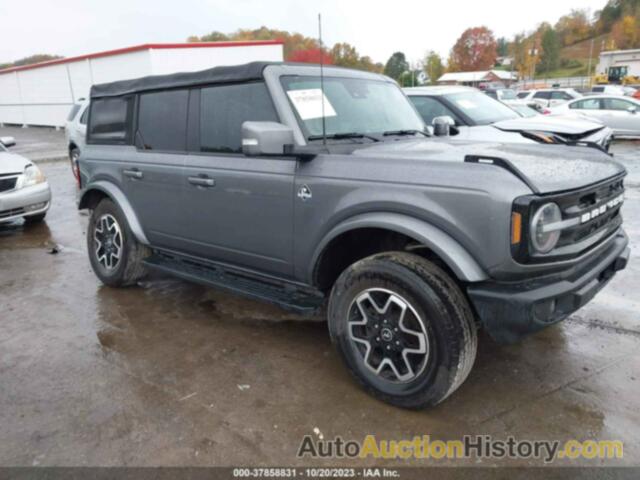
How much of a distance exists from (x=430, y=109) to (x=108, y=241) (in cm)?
530

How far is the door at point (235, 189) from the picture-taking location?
3.50 metres

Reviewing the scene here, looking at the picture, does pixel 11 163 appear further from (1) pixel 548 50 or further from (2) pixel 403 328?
(1) pixel 548 50

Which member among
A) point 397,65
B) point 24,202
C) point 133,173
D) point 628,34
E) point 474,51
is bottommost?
point 24,202

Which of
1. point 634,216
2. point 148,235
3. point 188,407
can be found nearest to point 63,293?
point 148,235

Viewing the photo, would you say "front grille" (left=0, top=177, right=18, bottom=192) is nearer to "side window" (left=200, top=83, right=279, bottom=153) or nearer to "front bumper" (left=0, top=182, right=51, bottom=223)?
"front bumper" (left=0, top=182, right=51, bottom=223)

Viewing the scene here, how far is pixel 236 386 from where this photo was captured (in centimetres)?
332

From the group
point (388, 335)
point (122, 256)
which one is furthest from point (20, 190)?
point (388, 335)

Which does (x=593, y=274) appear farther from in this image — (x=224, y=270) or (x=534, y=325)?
(x=224, y=270)

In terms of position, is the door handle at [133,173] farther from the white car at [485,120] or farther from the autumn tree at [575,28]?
the autumn tree at [575,28]

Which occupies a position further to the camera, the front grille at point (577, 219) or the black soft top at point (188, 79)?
the black soft top at point (188, 79)

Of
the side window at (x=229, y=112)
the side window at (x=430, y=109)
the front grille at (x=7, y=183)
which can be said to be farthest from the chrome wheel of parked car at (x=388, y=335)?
the front grille at (x=7, y=183)

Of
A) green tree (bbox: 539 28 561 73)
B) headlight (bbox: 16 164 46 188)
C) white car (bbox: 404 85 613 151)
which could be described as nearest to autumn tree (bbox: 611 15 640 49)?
green tree (bbox: 539 28 561 73)

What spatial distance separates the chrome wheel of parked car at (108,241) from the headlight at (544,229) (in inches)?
148

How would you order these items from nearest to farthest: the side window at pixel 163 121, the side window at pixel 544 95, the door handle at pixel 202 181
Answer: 1. the door handle at pixel 202 181
2. the side window at pixel 163 121
3. the side window at pixel 544 95
